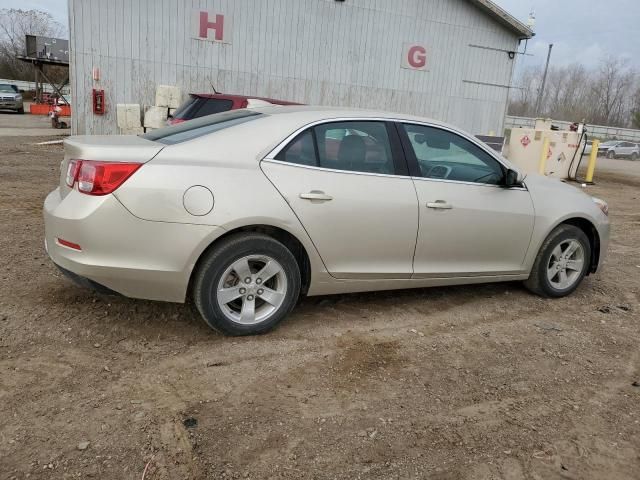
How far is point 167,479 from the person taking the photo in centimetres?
235

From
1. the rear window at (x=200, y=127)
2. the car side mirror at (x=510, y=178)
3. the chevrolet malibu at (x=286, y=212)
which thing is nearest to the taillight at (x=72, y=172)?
the chevrolet malibu at (x=286, y=212)

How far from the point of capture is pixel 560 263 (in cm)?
493

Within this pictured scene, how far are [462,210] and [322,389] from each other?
1880 millimetres

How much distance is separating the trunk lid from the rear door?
749 mm

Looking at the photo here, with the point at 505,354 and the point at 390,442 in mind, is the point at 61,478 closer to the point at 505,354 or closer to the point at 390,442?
the point at 390,442

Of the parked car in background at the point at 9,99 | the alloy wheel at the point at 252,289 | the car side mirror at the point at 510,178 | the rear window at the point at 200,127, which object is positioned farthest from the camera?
the parked car in background at the point at 9,99

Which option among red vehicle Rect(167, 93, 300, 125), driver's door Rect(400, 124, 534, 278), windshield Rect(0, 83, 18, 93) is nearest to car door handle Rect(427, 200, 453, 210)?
driver's door Rect(400, 124, 534, 278)

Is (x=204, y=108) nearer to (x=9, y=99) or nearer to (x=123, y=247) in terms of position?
(x=123, y=247)

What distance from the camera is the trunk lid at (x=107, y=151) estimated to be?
10.9 ft

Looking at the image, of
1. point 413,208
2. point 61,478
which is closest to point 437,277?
point 413,208

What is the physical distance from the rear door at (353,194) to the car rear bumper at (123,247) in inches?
26.2

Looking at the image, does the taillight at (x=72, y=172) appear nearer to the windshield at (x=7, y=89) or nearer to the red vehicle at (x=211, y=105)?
the red vehicle at (x=211, y=105)

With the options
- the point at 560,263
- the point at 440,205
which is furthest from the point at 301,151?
the point at 560,263

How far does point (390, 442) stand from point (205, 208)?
1.71 metres
